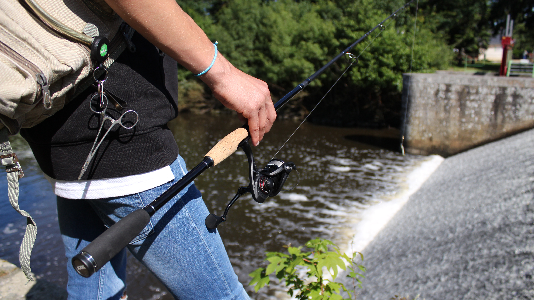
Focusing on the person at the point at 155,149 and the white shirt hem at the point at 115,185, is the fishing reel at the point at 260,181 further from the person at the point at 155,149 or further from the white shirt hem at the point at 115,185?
the white shirt hem at the point at 115,185

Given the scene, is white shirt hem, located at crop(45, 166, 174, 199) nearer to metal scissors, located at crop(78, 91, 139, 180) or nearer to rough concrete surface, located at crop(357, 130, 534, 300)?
metal scissors, located at crop(78, 91, 139, 180)

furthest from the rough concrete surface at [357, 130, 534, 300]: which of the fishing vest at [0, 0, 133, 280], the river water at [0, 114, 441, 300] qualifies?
the fishing vest at [0, 0, 133, 280]

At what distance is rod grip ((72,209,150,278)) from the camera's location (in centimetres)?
102

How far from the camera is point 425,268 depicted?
4.52 m

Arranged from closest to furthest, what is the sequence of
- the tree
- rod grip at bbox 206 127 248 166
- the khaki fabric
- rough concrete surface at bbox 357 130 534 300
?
the khaki fabric < rod grip at bbox 206 127 248 166 < rough concrete surface at bbox 357 130 534 300 < the tree

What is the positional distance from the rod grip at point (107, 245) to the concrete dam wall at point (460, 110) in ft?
39.8

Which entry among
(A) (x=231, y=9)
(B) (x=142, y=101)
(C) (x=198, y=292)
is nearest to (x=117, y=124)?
(B) (x=142, y=101)

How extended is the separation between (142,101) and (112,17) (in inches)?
10.7

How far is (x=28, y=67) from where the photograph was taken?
40.9 inches

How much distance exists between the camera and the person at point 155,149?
122cm

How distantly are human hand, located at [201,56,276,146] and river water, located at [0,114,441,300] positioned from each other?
1.91 metres

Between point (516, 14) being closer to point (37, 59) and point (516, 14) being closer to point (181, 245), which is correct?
point (181, 245)

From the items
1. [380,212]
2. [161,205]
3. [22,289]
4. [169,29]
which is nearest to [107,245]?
[161,205]

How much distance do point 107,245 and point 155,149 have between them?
1.18ft
